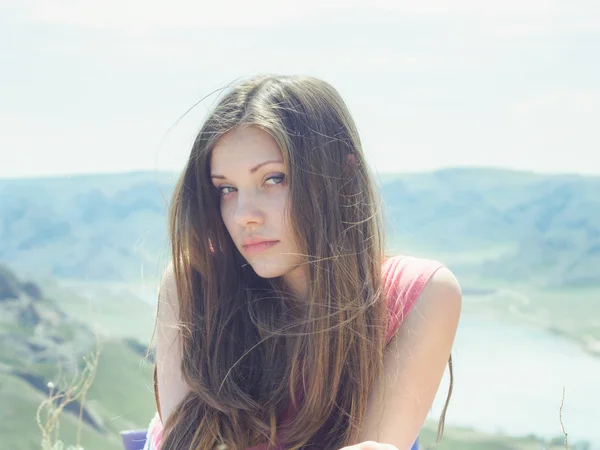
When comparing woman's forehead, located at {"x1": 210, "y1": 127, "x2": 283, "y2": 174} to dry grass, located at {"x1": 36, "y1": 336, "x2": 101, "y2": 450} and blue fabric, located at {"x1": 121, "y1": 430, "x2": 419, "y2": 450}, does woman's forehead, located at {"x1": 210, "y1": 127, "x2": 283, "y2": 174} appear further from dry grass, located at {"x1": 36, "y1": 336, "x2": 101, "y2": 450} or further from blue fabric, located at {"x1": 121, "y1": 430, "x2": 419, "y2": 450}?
dry grass, located at {"x1": 36, "y1": 336, "x2": 101, "y2": 450}

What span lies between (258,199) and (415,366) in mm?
566

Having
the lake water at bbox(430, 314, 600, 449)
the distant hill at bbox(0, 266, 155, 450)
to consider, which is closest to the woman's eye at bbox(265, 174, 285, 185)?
the distant hill at bbox(0, 266, 155, 450)

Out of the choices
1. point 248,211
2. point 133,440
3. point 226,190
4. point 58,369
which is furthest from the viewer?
point 58,369

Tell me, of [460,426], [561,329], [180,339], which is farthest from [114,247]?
[180,339]

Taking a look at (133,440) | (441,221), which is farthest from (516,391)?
(133,440)

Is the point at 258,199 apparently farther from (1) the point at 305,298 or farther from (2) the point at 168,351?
(2) the point at 168,351

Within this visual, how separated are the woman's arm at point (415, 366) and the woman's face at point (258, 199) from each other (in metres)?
0.33

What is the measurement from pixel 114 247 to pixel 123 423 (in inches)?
59.7

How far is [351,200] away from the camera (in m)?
1.86

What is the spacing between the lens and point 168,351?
6.72 ft

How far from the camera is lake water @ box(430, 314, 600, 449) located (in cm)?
470

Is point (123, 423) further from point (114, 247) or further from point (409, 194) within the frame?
point (409, 194)

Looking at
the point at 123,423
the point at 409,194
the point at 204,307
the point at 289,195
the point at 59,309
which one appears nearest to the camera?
the point at 289,195

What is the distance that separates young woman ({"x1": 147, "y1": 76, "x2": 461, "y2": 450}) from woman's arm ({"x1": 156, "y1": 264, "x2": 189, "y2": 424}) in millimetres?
14
